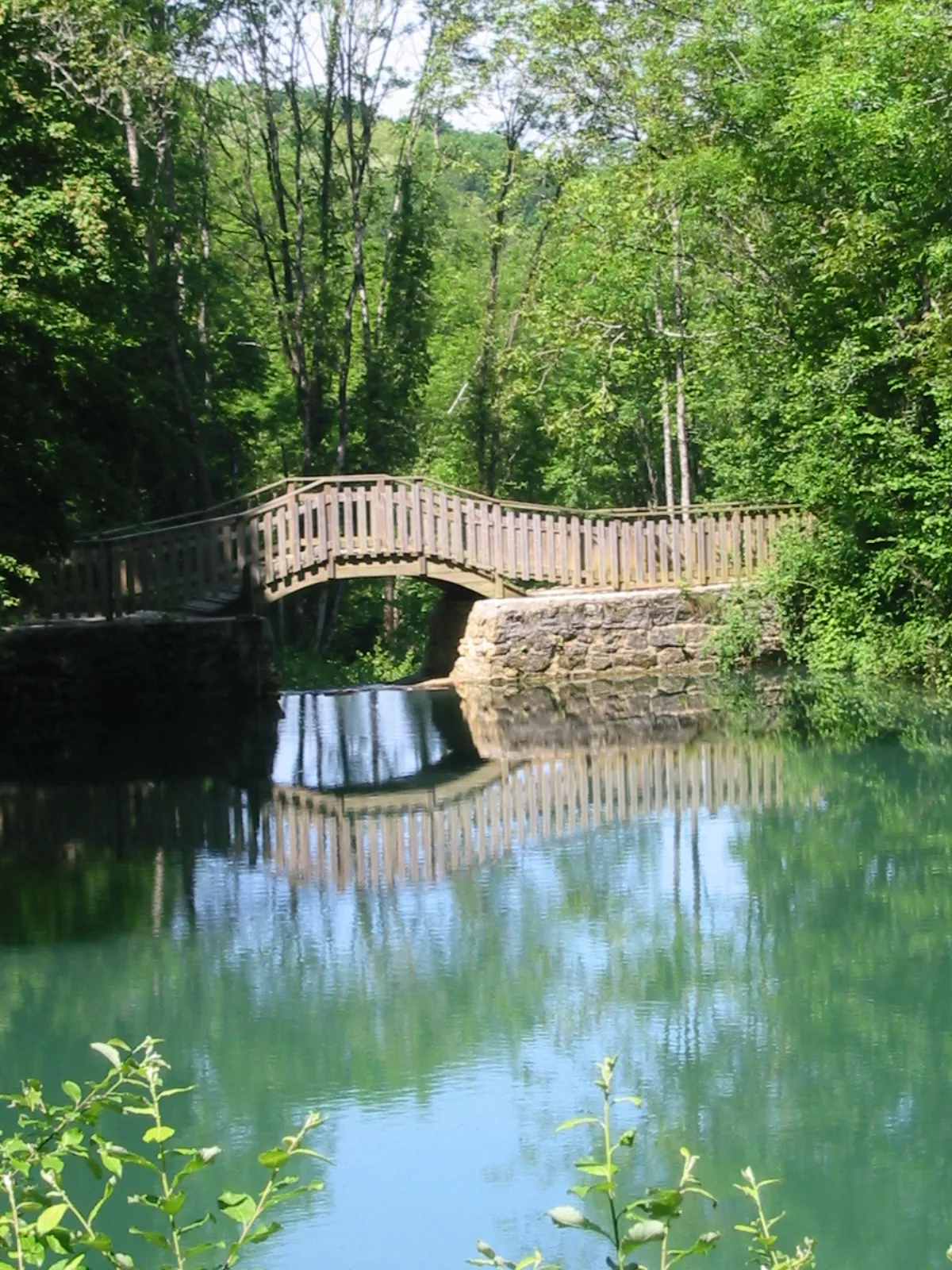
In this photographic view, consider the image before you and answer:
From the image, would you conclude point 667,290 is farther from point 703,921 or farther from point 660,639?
point 703,921

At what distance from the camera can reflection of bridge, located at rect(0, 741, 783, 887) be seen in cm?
1148

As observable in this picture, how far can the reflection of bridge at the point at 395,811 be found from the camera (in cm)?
1148

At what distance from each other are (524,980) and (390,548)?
40.1 feet

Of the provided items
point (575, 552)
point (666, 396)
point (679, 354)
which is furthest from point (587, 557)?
point (679, 354)

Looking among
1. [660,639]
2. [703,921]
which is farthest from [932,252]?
[703,921]

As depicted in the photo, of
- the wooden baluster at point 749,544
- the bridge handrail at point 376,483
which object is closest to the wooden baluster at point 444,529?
the bridge handrail at point 376,483

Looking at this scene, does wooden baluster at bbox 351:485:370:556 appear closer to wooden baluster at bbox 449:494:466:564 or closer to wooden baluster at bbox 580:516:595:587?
wooden baluster at bbox 449:494:466:564

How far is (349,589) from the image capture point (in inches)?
1328

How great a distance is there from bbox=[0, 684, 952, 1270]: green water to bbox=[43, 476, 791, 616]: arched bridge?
501 centimetres

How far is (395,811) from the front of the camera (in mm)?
13133

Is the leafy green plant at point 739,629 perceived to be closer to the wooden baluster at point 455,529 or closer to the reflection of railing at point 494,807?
the wooden baluster at point 455,529

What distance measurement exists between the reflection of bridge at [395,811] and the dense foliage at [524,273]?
7.05 ft

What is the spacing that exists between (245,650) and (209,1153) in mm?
16200

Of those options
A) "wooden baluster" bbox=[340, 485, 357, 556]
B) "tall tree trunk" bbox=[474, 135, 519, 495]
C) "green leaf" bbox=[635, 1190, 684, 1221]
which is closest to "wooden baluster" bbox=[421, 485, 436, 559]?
"wooden baluster" bbox=[340, 485, 357, 556]
